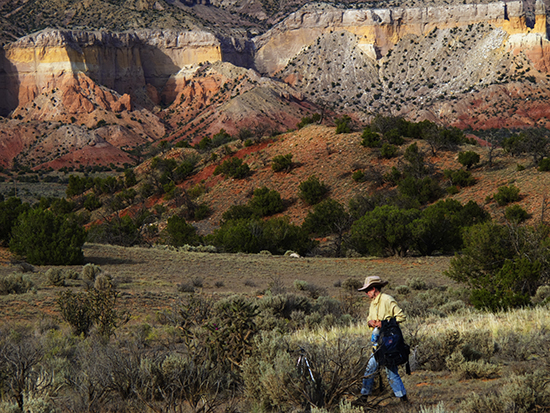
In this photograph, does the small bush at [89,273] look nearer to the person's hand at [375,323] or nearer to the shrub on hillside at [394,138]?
the person's hand at [375,323]

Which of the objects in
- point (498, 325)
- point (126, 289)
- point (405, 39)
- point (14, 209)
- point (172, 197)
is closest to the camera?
point (498, 325)

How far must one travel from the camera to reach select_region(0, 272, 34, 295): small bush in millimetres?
13742

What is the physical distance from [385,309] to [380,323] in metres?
0.17

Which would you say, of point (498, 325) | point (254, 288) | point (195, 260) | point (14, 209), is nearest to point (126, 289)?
point (254, 288)

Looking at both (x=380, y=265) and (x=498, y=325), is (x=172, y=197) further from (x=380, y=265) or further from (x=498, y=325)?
(x=498, y=325)

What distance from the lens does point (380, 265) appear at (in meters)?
22.0

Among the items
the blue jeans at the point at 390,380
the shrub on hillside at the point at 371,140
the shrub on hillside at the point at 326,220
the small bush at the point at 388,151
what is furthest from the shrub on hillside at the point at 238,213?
the blue jeans at the point at 390,380

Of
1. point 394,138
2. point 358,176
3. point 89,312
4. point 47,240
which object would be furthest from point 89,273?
point 394,138

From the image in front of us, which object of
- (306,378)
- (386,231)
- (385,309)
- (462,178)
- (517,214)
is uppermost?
(385,309)

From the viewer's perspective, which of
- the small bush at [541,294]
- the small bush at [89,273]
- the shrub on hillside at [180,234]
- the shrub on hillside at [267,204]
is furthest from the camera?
the shrub on hillside at [267,204]

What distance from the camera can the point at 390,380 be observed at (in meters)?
6.01

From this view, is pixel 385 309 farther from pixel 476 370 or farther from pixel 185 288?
pixel 185 288

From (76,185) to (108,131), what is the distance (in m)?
45.3

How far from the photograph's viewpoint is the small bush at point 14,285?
45.1 feet
